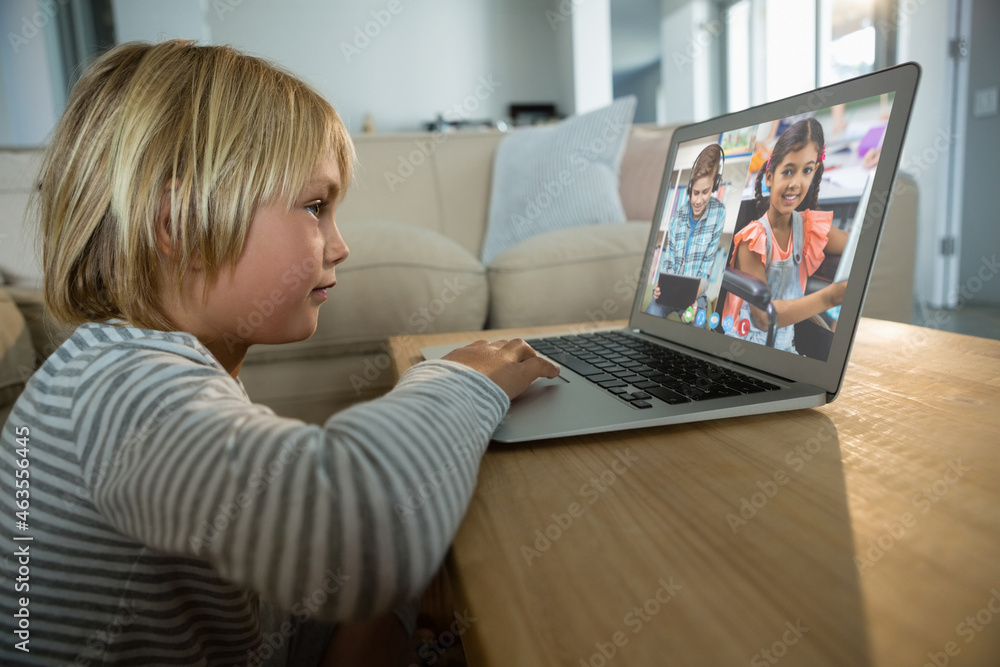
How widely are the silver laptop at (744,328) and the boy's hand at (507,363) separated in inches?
0.7

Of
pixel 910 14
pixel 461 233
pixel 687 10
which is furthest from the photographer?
pixel 687 10

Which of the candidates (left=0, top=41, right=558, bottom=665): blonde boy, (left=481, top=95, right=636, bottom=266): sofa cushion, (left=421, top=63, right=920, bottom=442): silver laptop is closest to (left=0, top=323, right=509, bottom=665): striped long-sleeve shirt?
(left=0, top=41, right=558, bottom=665): blonde boy

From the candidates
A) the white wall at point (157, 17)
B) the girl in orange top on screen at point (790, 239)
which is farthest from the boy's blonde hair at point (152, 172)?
the white wall at point (157, 17)

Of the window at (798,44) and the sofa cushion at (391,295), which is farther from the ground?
the window at (798,44)

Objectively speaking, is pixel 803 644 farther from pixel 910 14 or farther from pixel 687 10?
pixel 687 10

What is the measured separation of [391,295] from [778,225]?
96 centimetres

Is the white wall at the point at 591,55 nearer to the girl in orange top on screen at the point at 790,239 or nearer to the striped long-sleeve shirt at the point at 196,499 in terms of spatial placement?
the girl in orange top on screen at the point at 790,239

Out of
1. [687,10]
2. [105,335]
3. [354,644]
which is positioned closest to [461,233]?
[354,644]

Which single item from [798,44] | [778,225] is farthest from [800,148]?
[798,44]

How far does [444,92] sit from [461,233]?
4389 mm

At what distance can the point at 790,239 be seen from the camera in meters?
0.58

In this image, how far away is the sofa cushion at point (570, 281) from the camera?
57.5 inches

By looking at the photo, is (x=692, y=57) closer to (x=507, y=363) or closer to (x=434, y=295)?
(x=434, y=295)

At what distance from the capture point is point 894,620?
238mm
